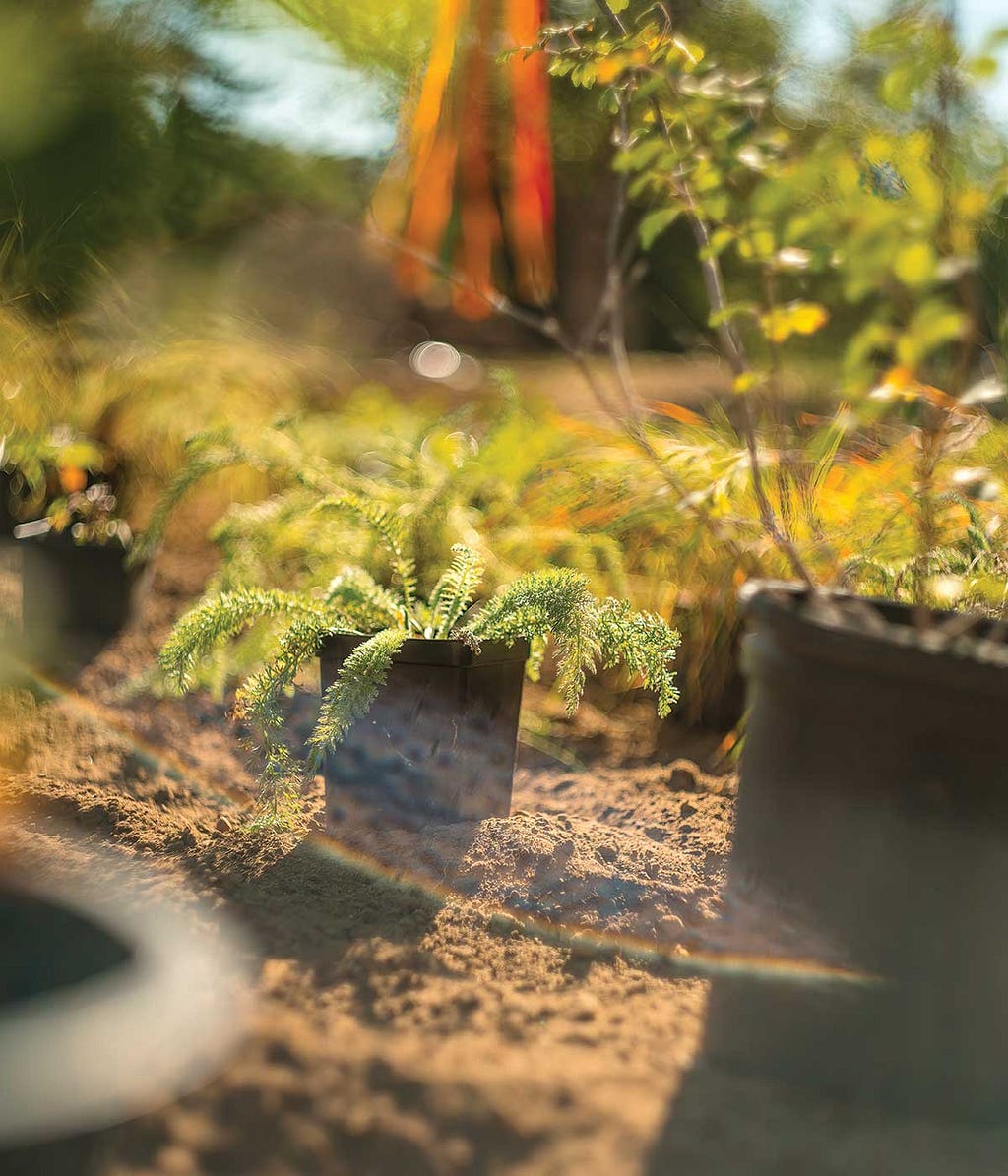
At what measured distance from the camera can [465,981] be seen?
1.32m

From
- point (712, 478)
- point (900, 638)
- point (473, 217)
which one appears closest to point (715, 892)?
point (900, 638)

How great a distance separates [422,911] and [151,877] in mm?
414

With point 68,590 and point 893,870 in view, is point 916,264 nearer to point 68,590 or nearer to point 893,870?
point 893,870

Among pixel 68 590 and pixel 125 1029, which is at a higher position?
pixel 68 590

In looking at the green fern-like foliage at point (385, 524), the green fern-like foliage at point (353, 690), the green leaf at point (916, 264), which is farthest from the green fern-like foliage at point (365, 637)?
the green leaf at point (916, 264)

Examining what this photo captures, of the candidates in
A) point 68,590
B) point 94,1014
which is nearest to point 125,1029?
point 94,1014

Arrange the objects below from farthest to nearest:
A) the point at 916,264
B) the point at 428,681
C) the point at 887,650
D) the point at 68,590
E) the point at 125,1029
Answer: the point at 68,590, the point at 428,681, the point at 887,650, the point at 125,1029, the point at 916,264

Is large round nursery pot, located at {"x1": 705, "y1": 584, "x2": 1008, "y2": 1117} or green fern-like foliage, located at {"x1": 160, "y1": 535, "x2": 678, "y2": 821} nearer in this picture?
large round nursery pot, located at {"x1": 705, "y1": 584, "x2": 1008, "y2": 1117}

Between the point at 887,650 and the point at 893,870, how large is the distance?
28 centimetres

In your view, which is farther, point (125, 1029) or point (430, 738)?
point (430, 738)

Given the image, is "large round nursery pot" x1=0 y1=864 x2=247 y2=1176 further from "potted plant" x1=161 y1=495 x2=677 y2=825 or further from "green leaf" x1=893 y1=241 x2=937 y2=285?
"green leaf" x1=893 y1=241 x2=937 y2=285

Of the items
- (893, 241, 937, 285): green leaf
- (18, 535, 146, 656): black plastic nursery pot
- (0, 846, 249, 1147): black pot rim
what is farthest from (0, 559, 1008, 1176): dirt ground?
(893, 241, 937, 285): green leaf

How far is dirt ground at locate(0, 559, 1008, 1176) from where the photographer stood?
101cm

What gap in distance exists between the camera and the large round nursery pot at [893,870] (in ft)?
4.02
